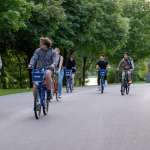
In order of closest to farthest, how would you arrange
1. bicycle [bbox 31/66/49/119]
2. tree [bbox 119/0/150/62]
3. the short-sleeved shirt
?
bicycle [bbox 31/66/49/119] → the short-sleeved shirt → tree [bbox 119/0/150/62]

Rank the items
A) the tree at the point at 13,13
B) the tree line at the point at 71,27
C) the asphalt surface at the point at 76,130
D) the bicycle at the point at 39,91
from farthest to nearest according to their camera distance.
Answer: the tree line at the point at 71,27 < the tree at the point at 13,13 < the bicycle at the point at 39,91 < the asphalt surface at the point at 76,130

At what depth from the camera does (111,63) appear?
134 ft

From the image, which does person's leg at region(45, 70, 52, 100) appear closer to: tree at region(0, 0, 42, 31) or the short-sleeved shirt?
the short-sleeved shirt

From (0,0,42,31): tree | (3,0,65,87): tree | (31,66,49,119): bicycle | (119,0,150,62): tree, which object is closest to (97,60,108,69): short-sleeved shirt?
(0,0,42,31): tree

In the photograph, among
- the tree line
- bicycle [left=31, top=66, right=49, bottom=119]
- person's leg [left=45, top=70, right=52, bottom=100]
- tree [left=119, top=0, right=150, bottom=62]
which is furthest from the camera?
tree [left=119, top=0, right=150, bottom=62]

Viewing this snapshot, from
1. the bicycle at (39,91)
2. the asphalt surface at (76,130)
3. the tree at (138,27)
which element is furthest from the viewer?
the tree at (138,27)

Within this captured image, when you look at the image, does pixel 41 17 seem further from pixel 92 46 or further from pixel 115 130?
pixel 115 130

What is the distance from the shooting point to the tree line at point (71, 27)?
1696 cm

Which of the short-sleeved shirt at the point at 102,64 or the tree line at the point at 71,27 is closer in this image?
the short-sleeved shirt at the point at 102,64

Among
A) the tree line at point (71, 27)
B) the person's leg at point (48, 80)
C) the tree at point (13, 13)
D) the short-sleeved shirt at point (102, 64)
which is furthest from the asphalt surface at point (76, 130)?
the tree line at point (71, 27)

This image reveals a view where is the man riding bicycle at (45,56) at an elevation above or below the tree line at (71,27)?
below

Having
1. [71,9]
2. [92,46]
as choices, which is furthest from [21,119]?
[92,46]

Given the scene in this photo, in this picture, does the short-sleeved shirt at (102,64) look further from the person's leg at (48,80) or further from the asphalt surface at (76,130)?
the person's leg at (48,80)

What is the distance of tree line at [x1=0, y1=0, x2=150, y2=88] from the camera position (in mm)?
16962
